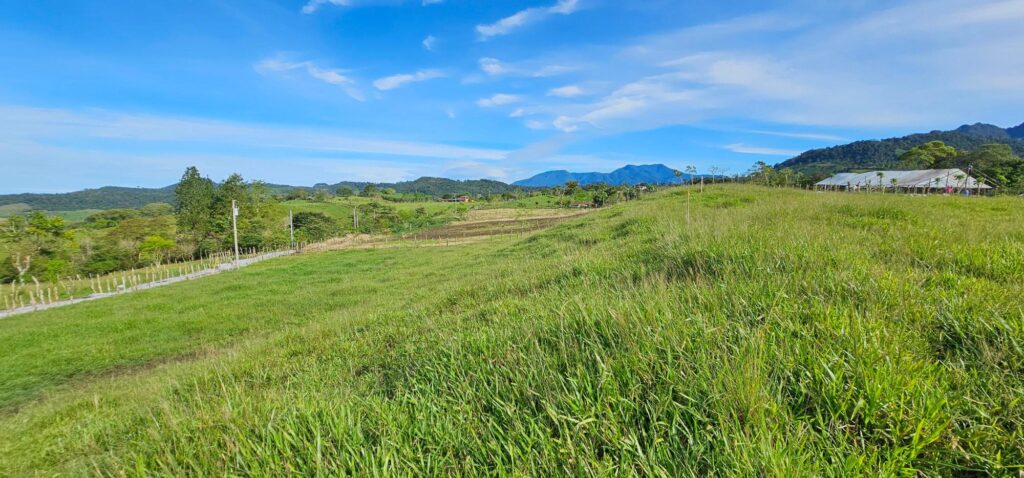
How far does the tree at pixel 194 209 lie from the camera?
143 feet

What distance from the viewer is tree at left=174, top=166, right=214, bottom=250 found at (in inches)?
1718

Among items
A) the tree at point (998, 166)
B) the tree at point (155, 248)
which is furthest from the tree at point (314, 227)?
the tree at point (998, 166)

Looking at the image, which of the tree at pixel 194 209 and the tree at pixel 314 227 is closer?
the tree at pixel 194 209

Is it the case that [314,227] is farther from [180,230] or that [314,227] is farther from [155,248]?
[155,248]

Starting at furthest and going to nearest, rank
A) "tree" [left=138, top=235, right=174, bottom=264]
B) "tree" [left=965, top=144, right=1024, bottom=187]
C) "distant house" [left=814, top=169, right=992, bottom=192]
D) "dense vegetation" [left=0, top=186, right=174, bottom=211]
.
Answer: "dense vegetation" [left=0, top=186, right=174, bottom=211] < "tree" [left=965, top=144, right=1024, bottom=187] < "distant house" [left=814, top=169, right=992, bottom=192] < "tree" [left=138, top=235, right=174, bottom=264]

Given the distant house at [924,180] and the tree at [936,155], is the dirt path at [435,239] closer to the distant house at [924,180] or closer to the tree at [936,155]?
the distant house at [924,180]

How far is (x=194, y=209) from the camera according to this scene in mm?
43938

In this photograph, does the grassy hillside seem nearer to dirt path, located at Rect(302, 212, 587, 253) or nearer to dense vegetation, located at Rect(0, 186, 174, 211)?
dirt path, located at Rect(302, 212, 587, 253)

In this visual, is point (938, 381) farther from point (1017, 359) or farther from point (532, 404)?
point (532, 404)

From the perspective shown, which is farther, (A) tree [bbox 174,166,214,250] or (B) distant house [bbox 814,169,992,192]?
(A) tree [bbox 174,166,214,250]

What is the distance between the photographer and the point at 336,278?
1970cm

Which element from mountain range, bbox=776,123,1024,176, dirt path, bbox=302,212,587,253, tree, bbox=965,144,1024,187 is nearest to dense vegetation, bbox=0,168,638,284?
dirt path, bbox=302,212,587,253

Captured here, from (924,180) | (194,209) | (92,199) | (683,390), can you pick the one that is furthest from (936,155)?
(92,199)

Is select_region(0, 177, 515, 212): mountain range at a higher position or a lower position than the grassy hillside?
higher
